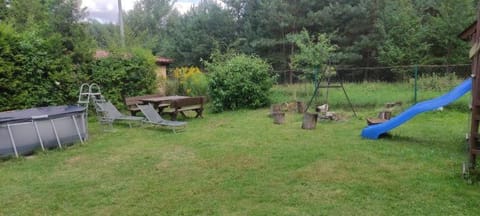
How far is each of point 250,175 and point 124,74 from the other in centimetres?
708

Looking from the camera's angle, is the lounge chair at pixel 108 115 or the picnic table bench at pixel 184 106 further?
the picnic table bench at pixel 184 106

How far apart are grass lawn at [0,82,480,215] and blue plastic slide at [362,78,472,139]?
290 mm

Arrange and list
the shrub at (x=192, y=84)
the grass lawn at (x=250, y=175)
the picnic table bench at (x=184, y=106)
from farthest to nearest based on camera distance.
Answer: the shrub at (x=192, y=84) < the picnic table bench at (x=184, y=106) < the grass lawn at (x=250, y=175)

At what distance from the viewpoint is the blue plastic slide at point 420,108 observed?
18.0 feet

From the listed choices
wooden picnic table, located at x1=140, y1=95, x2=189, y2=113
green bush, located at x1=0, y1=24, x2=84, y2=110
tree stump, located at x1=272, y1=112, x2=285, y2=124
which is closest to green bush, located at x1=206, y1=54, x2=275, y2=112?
wooden picnic table, located at x1=140, y1=95, x2=189, y2=113

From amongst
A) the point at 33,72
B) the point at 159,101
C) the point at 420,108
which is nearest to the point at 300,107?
the point at 159,101

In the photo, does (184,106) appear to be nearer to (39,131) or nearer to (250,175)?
(39,131)

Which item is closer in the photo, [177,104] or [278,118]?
[278,118]

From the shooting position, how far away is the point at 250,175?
432 centimetres

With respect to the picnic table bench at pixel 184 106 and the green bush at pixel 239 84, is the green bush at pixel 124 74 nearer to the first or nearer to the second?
the picnic table bench at pixel 184 106

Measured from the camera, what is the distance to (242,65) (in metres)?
10.6

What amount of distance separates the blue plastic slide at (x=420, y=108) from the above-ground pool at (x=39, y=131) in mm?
5210

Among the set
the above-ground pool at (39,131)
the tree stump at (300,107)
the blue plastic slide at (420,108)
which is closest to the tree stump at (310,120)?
the blue plastic slide at (420,108)

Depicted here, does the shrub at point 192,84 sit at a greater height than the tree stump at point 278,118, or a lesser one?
Result: greater
